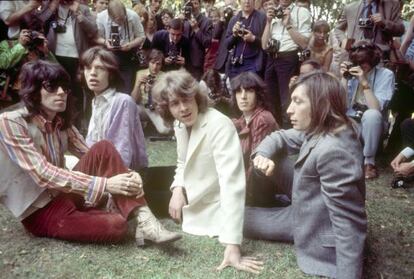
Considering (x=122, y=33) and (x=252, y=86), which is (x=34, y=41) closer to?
(x=122, y=33)

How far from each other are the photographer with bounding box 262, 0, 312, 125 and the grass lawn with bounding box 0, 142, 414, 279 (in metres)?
3.09

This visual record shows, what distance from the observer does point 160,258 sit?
3111 millimetres

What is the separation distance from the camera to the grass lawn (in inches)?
116

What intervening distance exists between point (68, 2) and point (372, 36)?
3.65 meters

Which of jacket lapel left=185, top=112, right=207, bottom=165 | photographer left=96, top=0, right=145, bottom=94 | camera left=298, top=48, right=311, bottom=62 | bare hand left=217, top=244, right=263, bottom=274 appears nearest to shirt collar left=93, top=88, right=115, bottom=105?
jacket lapel left=185, top=112, right=207, bottom=165

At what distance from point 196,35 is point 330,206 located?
475cm

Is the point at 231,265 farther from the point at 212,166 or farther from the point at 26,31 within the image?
the point at 26,31

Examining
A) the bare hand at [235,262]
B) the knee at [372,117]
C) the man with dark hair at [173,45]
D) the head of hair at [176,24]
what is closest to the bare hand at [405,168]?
the knee at [372,117]

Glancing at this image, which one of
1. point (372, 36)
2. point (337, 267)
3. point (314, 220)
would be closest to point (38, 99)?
point (314, 220)

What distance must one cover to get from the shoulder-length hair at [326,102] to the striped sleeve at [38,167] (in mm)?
1386

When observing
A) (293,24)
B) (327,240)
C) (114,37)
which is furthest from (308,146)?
(114,37)

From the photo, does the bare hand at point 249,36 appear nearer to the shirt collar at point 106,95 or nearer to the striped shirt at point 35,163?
the shirt collar at point 106,95

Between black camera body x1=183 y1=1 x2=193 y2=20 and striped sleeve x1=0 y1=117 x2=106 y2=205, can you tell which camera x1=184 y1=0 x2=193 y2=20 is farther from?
striped sleeve x1=0 y1=117 x2=106 y2=205

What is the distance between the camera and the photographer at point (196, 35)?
698 cm
